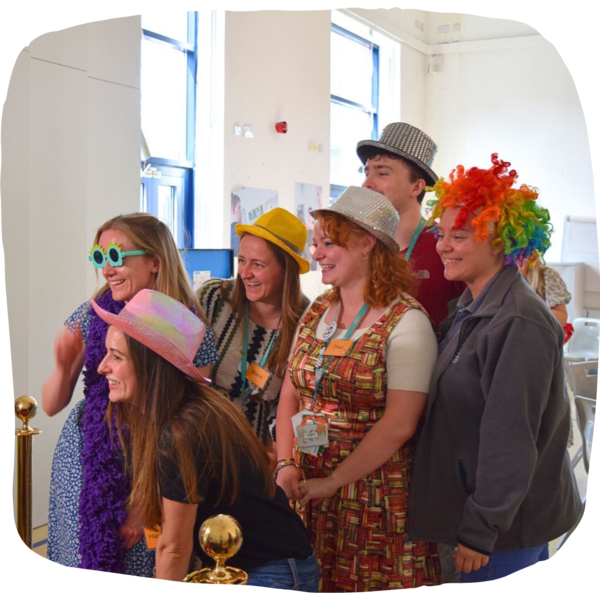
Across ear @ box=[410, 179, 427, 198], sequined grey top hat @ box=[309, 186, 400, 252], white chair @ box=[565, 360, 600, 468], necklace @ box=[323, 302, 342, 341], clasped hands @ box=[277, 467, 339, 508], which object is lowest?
clasped hands @ box=[277, 467, 339, 508]

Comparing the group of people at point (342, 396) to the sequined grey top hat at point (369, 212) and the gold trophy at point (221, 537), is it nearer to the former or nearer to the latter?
the sequined grey top hat at point (369, 212)

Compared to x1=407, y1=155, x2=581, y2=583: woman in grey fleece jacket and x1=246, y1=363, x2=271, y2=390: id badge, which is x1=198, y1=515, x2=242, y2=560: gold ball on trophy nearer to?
x1=246, y1=363, x2=271, y2=390: id badge

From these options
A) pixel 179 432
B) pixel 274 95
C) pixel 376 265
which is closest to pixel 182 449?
pixel 179 432

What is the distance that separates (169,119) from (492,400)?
2.95 feet

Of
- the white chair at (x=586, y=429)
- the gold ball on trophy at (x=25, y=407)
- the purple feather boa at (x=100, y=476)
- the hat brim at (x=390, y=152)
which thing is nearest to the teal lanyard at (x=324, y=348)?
the hat brim at (x=390, y=152)

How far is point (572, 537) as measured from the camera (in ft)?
5.54

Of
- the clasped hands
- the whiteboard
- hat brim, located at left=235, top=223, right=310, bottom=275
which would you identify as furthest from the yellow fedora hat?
the whiteboard

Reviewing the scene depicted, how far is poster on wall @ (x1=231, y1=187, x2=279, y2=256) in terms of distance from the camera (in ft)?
5.02

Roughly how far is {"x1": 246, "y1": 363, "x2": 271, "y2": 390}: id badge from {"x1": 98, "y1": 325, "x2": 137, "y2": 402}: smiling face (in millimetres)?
Result: 240

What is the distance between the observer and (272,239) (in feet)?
4.93

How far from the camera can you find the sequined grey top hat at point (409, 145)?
162 centimetres

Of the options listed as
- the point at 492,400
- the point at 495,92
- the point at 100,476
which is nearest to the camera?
the point at 492,400

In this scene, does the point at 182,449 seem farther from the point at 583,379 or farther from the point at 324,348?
the point at 583,379

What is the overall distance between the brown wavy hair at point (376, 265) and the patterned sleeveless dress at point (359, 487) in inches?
1.2
